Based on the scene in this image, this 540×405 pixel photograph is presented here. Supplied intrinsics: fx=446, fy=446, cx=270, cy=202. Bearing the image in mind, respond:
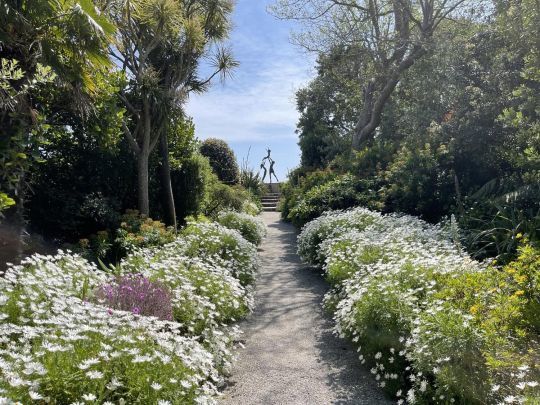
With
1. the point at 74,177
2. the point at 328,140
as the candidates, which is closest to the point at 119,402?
the point at 74,177

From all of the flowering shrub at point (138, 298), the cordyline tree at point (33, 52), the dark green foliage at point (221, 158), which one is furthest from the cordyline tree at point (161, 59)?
the dark green foliage at point (221, 158)

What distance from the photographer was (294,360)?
14.6ft

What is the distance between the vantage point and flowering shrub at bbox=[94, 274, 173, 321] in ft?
12.8

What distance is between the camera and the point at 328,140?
71.2 feet

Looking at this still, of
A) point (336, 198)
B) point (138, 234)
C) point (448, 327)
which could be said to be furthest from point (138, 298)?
point (336, 198)

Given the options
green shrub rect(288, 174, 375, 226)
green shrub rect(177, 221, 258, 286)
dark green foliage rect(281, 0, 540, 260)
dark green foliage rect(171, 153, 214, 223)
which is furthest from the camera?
dark green foliage rect(171, 153, 214, 223)

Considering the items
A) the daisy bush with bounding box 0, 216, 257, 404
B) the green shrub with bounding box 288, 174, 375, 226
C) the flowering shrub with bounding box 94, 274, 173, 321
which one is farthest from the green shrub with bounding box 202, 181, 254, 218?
the flowering shrub with bounding box 94, 274, 173, 321

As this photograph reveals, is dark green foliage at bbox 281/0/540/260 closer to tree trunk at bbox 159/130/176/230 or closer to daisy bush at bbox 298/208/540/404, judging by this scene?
daisy bush at bbox 298/208/540/404

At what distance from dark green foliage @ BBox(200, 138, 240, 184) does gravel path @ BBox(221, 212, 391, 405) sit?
13.6 metres

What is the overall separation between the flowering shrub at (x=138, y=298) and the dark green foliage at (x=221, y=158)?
1589 cm

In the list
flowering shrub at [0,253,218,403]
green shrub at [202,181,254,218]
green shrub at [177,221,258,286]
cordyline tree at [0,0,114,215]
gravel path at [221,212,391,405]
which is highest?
cordyline tree at [0,0,114,215]

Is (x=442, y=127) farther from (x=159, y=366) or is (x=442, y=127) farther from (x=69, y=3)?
(x=159, y=366)

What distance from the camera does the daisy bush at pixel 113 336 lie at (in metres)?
2.42

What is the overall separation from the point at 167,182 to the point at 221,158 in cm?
953
